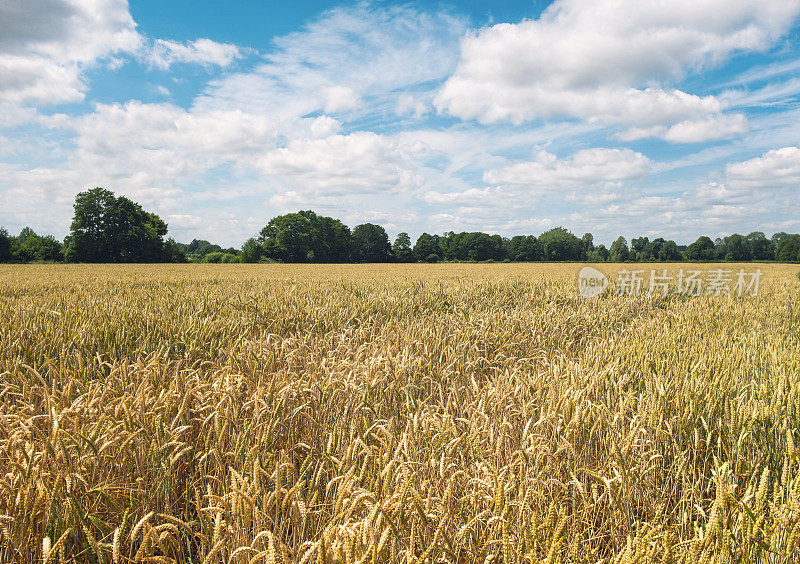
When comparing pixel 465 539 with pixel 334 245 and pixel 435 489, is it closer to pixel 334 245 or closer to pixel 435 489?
pixel 435 489

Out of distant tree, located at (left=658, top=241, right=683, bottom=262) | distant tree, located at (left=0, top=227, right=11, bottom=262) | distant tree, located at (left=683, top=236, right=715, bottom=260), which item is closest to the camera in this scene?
distant tree, located at (left=0, top=227, right=11, bottom=262)

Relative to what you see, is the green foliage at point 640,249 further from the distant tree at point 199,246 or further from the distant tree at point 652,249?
the distant tree at point 199,246

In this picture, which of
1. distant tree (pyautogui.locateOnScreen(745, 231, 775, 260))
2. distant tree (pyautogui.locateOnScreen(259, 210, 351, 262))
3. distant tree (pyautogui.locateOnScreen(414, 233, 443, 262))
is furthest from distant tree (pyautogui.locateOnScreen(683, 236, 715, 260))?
distant tree (pyautogui.locateOnScreen(259, 210, 351, 262))

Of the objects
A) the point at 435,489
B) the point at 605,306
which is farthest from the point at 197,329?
the point at 605,306

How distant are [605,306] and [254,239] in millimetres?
86650

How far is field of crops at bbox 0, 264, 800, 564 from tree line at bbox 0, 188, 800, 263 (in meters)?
69.0

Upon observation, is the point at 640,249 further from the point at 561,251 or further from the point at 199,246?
the point at 199,246

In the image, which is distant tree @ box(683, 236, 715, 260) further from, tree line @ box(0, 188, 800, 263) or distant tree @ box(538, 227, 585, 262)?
distant tree @ box(538, 227, 585, 262)

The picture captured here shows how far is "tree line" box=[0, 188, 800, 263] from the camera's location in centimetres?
6178

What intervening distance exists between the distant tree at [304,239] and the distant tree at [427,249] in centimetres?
1919

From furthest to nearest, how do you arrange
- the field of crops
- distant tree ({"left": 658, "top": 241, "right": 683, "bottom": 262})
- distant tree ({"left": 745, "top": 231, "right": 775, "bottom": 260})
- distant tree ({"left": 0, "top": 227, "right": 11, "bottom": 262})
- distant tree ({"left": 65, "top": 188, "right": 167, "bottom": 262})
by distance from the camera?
distant tree ({"left": 658, "top": 241, "right": 683, "bottom": 262}), distant tree ({"left": 745, "top": 231, "right": 775, "bottom": 260}), distant tree ({"left": 65, "top": 188, "right": 167, "bottom": 262}), distant tree ({"left": 0, "top": 227, "right": 11, "bottom": 262}), the field of crops

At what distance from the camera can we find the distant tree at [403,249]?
309ft

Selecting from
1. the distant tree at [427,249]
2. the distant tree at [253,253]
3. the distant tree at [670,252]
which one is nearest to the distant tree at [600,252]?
the distant tree at [670,252]

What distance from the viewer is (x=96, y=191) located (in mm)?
64438
